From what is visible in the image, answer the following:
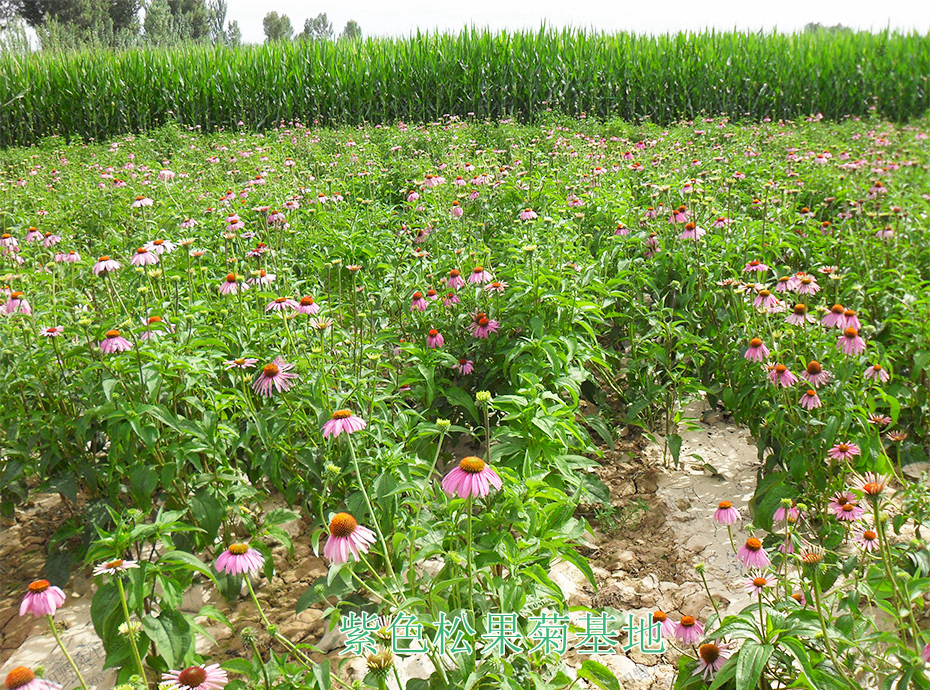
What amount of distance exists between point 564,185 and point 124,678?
4.20 metres

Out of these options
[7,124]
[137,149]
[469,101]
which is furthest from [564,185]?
[7,124]

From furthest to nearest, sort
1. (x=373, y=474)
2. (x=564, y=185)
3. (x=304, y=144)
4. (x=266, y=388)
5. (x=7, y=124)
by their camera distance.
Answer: (x=7, y=124) → (x=304, y=144) → (x=564, y=185) → (x=266, y=388) → (x=373, y=474)

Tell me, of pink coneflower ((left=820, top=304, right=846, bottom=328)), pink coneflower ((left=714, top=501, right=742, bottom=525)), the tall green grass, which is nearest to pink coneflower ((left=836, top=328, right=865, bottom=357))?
pink coneflower ((left=820, top=304, right=846, bottom=328))

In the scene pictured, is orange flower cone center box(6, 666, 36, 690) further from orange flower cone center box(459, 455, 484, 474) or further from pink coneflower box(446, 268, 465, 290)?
pink coneflower box(446, 268, 465, 290)

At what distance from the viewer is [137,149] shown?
8734mm

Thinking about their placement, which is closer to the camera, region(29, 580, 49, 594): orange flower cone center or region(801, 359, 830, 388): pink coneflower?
region(29, 580, 49, 594): orange flower cone center

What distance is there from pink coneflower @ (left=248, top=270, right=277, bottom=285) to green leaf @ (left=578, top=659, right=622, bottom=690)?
198 centimetres

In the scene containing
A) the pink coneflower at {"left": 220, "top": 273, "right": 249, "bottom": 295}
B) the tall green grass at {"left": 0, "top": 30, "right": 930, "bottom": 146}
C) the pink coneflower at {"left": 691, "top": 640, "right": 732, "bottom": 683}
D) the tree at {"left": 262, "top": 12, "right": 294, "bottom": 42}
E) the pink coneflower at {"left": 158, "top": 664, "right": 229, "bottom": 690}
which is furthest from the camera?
the tree at {"left": 262, "top": 12, "right": 294, "bottom": 42}

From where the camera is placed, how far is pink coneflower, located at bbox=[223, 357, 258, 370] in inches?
94.3

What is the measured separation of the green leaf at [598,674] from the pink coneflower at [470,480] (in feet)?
1.57

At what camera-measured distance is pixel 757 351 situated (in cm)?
258

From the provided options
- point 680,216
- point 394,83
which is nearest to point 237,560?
point 680,216

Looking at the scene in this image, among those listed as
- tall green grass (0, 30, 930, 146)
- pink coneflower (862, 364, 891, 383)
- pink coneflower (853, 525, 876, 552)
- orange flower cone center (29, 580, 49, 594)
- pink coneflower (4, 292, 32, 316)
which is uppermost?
tall green grass (0, 30, 930, 146)

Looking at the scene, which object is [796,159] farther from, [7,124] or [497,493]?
[7,124]
